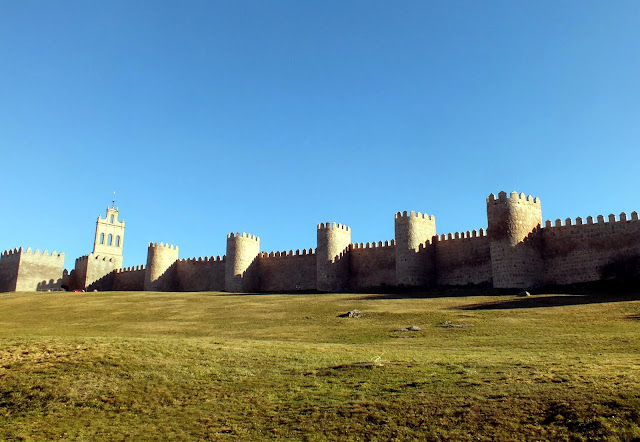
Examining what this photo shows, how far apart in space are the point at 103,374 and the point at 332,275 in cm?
3165

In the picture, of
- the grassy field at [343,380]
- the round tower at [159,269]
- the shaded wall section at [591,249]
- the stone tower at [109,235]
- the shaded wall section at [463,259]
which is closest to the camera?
the grassy field at [343,380]

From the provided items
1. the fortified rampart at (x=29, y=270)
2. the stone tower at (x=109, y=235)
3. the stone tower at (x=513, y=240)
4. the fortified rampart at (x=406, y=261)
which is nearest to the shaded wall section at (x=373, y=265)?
the fortified rampart at (x=406, y=261)

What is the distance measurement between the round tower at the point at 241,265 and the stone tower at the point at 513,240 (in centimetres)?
2291

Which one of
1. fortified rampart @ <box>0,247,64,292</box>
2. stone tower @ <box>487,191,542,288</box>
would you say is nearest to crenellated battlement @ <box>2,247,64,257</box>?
fortified rampart @ <box>0,247,64,292</box>

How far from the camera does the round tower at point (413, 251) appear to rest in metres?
41.8

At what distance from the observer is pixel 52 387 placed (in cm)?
1443

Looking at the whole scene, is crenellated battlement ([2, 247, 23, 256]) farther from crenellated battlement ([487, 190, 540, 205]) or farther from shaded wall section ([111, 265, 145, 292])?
crenellated battlement ([487, 190, 540, 205])

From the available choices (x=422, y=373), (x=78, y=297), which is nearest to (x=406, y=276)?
(x=78, y=297)

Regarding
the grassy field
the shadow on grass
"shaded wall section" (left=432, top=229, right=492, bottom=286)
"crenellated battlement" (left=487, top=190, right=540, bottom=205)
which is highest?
"crenellated battlement" (left=487, top=190, right=540, bottom=205)

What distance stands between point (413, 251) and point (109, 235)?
51.6m

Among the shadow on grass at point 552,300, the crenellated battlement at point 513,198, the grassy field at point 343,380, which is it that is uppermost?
the crenellated battlement at point 513,198

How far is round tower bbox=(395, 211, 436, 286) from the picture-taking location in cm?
4184

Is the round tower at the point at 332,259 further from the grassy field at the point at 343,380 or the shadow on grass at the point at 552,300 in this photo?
the grassy field at the point at 343,380

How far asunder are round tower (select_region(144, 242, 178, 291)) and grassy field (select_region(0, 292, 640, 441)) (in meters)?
31.0
